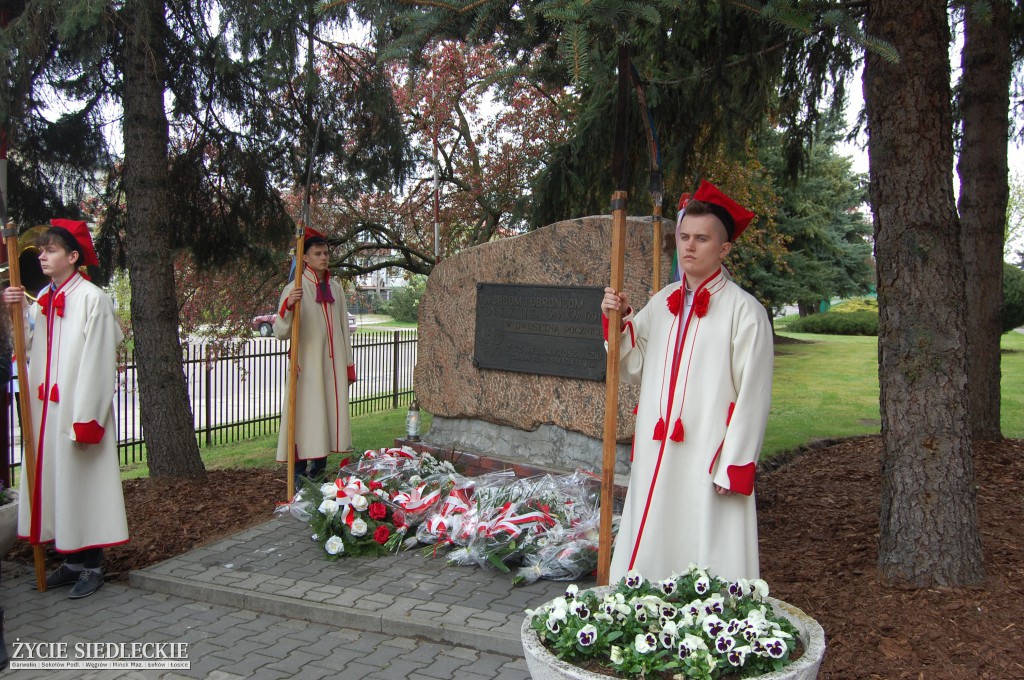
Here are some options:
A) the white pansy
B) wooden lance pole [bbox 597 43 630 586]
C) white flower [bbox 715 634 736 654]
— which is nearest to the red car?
wooden lance pole [bbox 597 43 630 586]

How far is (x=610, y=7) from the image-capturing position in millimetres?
3164

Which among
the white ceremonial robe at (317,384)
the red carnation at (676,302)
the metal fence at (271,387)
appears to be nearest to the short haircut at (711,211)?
the red carnation at (676,302)

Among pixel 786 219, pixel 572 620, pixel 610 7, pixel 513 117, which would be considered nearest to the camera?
pixel 572 620

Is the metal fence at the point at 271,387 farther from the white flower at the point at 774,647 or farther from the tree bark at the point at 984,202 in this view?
the white flower at the point at 774,647

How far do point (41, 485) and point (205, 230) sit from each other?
11.3ft

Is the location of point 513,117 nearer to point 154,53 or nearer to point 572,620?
point 154,53

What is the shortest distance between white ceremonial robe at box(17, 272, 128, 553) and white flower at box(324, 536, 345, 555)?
113 centimetres

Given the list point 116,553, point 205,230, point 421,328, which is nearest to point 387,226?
point 205,230

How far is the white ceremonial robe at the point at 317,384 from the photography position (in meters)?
6.37

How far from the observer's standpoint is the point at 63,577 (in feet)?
15.6

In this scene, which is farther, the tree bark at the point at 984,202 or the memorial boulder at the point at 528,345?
the tree bark at the point at 984,202

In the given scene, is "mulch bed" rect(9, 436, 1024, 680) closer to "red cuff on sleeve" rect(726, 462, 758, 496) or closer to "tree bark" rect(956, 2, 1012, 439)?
"tree bark" rect(956, 2, 1012, 439)

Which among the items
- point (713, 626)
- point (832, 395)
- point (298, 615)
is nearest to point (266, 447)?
point (298, 615)

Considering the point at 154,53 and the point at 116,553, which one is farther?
the point at 154,53
